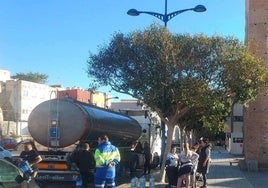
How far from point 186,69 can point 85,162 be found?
219 inches

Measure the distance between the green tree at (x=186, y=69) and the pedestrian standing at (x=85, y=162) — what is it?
4386 mm

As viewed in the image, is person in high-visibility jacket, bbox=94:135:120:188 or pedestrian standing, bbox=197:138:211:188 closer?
person in high-visibility jacket, bbox=94:135:120:188

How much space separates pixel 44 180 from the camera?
1631 centimetres

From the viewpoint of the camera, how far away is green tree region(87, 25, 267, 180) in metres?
18.9

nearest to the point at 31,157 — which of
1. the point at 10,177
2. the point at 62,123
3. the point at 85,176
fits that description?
the point at 62,123

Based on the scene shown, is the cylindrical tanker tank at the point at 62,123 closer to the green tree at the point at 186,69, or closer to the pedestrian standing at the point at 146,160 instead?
the green tree at the point at 186,69

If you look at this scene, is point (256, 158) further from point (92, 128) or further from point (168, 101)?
point (92, 128)

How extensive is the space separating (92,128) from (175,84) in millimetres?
3977

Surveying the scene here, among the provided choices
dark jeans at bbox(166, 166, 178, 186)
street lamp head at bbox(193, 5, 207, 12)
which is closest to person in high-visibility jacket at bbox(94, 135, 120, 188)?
dark jeans at bbox(166, 166, 178, 186)

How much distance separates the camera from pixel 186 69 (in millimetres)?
19031

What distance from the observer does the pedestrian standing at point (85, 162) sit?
51.7 ft

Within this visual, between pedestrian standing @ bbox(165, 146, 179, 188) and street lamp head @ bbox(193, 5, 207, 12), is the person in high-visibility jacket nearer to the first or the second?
pedestrian standing @ bbox(165, 146, 179, 188)

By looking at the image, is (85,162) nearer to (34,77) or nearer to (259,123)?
(259,123)

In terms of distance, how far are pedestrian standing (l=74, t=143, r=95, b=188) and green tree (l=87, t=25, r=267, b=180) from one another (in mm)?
4386
